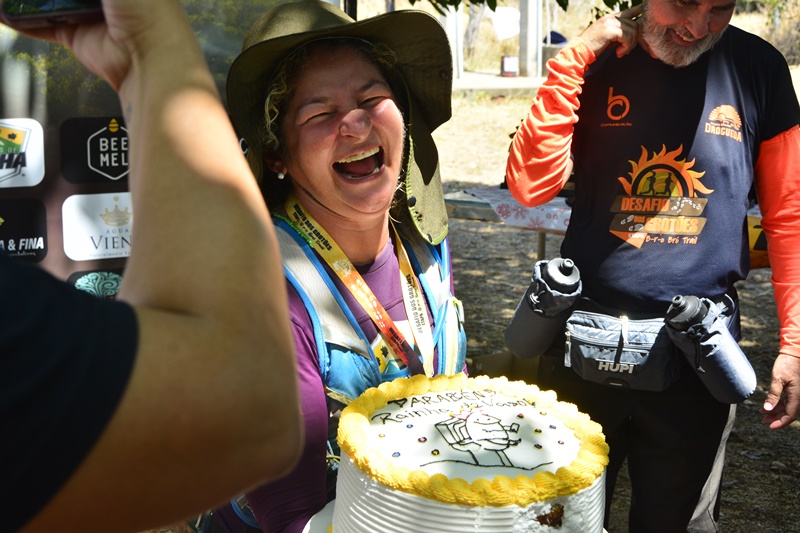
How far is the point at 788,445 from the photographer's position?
432 cm

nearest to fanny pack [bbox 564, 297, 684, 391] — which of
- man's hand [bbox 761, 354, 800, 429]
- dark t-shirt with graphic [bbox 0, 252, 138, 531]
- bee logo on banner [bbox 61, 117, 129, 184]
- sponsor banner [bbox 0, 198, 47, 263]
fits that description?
man's hand [bbox 761, 354, 800, 429]

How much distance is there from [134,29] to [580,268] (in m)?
1.98

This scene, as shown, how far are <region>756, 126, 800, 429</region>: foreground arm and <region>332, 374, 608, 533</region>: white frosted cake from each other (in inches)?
37.3

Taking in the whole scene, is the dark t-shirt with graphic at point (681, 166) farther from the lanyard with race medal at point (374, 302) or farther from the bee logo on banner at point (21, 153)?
the bee logo on banner at point (21, 153)

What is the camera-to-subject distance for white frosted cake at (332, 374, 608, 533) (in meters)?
1.40

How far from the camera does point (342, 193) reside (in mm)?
2072

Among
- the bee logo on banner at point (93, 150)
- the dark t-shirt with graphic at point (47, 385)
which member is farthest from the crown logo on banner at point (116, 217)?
the dark t-shirt with graphic at point (47, 385)

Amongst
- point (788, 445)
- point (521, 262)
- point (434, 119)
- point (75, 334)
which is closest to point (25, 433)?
point (75, 334)

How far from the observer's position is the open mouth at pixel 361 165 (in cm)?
211

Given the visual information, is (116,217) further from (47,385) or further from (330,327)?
(47,385)

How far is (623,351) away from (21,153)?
1988 millimetres

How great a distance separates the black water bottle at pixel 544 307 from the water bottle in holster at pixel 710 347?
0.98 feet

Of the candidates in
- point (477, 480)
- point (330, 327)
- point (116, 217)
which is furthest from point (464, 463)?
point (116, 217)

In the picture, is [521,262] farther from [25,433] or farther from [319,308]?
[25,433]
